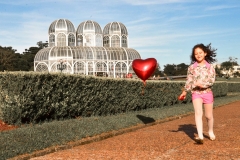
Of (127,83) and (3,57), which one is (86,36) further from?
(127,83)

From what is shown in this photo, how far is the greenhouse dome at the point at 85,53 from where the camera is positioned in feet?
152

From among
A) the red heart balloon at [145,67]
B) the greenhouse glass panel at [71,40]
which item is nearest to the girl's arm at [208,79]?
the red heart balloon at [145,67]

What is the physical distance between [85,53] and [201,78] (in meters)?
40.8

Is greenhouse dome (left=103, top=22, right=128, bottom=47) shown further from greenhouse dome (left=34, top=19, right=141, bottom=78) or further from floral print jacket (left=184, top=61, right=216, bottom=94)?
floral print jacket (left=184, top=61, right=216, bottom=94)

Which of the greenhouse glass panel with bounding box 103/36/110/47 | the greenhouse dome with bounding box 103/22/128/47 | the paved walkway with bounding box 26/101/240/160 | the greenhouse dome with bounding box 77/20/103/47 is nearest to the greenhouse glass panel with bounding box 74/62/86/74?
the greenhouse dome with bounding box 77/20/103/47

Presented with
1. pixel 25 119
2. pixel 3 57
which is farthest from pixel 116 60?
pixel 25 119

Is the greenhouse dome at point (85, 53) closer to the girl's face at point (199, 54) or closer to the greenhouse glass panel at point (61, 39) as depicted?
the greenhouse glass panel at point (61, 39)

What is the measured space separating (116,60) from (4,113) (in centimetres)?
3883

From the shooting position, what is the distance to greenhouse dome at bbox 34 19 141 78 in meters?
46.2

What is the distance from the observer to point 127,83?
51.3 feet

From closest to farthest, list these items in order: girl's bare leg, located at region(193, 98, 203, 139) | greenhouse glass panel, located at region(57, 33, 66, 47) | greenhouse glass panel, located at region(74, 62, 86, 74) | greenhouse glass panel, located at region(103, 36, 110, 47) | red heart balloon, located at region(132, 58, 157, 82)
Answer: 1. girl's bare leg, located at region(193, 98, 203, 139)
2. red heart balloon, located at region(132, 58, 157, 82)
3. greenhouse glass panel, located at region(74, 62, 86, 74)
4. greenhouse glass panel, located at region(57, 33, 66, 47)
5. greenhouse glass panel, located at region(103, 36, 110, 47)

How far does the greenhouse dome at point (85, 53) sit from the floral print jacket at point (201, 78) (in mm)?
36560

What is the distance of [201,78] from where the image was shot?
6.84 metres

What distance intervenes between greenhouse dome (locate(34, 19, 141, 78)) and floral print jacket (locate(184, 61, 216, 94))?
3656cm
